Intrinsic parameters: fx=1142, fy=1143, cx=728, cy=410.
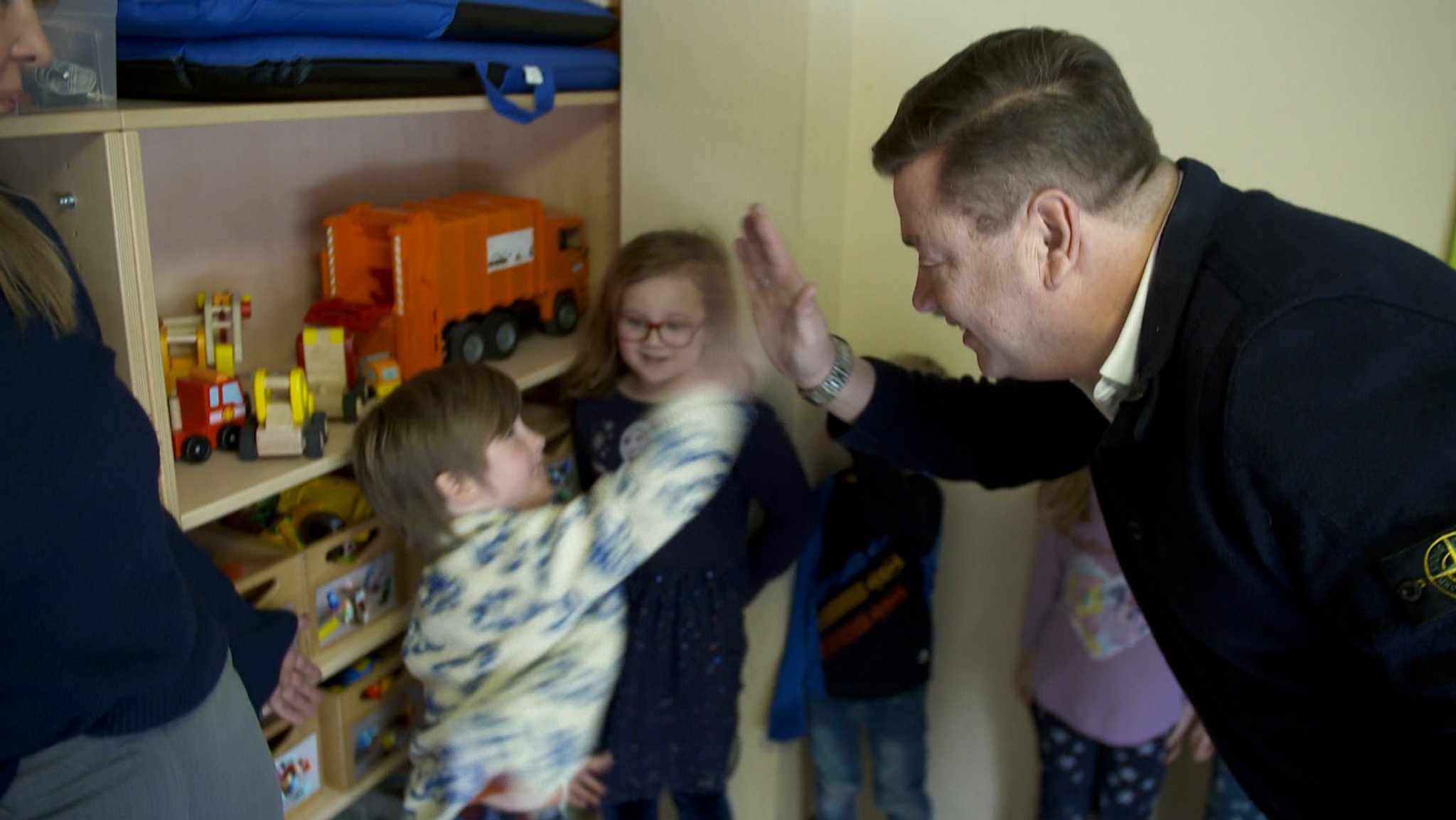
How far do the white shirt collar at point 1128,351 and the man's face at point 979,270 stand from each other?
67mm

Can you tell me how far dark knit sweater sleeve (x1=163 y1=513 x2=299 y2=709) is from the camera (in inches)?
53.6

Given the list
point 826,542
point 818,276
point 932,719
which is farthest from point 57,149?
point 932,719

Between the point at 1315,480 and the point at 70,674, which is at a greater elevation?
the point at 1315,480

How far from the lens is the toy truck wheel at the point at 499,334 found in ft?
6.31

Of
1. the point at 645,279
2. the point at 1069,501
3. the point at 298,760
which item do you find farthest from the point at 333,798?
the point at 1069,501

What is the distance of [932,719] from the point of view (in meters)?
2.38

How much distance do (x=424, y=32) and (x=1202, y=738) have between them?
1.73 meters

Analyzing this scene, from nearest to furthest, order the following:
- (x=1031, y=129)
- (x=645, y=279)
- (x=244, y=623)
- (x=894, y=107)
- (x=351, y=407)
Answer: (x=1031, y=129), (x=244, y=623), (x=351, y=407), (x=645, y=279), (x=894, y=107)

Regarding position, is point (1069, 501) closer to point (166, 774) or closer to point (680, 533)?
point (680, 533)

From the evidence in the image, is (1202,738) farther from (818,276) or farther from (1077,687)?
(818,276)

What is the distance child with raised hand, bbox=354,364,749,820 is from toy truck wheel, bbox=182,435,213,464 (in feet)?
0.62

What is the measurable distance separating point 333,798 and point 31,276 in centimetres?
103

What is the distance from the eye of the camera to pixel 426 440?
153 cm

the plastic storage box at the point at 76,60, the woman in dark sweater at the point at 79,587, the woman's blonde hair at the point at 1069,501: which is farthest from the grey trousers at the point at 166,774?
the woman's blonde hair at the point at 1069,501
